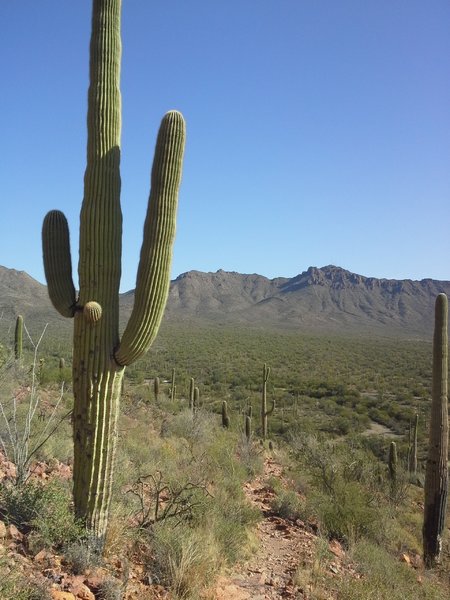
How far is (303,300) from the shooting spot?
457 ft

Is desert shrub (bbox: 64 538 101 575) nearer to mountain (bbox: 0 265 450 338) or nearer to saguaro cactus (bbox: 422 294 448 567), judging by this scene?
saguaro cactus (bbox: 422 294 448 567)

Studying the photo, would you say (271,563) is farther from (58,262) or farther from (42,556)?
(58,262)

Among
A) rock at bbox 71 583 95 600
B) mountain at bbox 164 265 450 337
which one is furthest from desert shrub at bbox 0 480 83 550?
mountain at bbox 164 265 450 337

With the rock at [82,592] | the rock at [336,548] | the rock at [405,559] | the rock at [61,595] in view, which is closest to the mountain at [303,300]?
the rock at [405,559]

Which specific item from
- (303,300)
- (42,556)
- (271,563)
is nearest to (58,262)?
(42,556)

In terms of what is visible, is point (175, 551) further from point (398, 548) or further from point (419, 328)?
point (419, 328)

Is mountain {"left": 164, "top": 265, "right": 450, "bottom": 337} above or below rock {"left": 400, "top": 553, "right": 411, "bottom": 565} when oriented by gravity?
above

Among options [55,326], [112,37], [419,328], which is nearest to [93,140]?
[112,37]

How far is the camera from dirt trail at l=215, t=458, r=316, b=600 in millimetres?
5590

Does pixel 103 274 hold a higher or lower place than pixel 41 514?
higher

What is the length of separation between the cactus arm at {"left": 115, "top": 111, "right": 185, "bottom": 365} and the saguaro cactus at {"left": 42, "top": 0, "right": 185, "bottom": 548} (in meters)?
0.01

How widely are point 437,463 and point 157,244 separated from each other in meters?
7.71

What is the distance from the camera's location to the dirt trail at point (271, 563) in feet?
18.3

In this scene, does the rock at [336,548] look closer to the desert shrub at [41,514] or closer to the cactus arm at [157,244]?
the desert shrub at [41,514]
